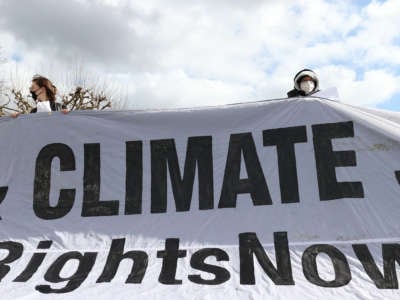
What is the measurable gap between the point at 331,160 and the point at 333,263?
87 centimetres

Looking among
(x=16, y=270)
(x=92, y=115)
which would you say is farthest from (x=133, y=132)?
(x=16, y=270)

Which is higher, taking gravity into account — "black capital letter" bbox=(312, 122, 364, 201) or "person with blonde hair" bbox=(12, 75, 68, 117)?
"person with blonde hair" bbox=(12, 75, 68, 117)

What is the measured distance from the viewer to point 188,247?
3256 millimetres

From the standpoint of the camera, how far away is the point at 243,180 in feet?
11.6

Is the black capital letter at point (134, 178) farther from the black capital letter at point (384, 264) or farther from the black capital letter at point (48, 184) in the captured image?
the black capital letter at point (384, 264)

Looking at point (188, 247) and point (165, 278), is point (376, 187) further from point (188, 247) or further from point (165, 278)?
point (165, 278)

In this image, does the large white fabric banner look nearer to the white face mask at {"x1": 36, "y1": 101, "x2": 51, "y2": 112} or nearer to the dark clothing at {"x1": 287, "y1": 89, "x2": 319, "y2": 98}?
the white face mask at {"x1": 36, "y1": 101, "x2": 51, "y2": 112}

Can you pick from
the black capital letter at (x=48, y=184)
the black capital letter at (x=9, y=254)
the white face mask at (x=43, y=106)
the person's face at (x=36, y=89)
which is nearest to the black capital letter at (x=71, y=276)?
the black capital letter at (x=9, y=254)

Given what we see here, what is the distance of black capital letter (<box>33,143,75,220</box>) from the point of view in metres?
3.73

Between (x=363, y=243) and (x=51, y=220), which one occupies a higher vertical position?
(x=51, y=220)

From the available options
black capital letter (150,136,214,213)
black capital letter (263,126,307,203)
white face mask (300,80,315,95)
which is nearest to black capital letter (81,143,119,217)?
black capital letter (150,136,214,213)

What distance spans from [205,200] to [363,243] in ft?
4.07

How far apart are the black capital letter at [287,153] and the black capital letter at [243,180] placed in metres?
0.14

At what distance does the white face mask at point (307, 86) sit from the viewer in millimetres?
3977
